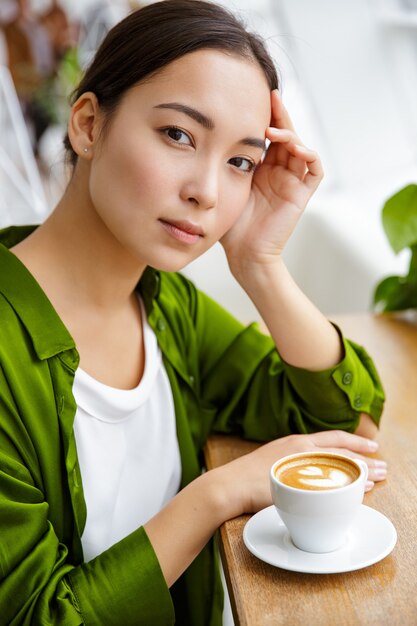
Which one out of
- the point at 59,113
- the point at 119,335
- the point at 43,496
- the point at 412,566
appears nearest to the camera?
the point at 412,566

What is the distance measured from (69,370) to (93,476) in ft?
0.52

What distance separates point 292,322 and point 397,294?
2.24ft

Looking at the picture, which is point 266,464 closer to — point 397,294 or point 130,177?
point 130,177

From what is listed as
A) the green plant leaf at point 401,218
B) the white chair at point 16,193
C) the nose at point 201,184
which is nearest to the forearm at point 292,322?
the nose at point 201,184

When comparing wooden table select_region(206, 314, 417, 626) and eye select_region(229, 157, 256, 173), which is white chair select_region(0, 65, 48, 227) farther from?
wooden table select_region(206, 314, 417, 626)

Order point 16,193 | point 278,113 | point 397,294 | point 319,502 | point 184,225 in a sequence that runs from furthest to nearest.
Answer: point 16,193, point 397,294, point 278,113, point 184,225, point 319,502

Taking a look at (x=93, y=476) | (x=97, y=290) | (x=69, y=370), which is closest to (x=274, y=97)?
(x=97, y=290)

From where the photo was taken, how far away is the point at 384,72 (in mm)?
3180

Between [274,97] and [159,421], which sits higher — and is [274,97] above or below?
above

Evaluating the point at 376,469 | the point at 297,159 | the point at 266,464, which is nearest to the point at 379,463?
the point at 376,469

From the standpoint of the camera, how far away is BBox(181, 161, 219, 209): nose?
1.07m

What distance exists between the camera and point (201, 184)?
107cm

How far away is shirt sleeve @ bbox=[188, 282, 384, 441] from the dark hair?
40cm

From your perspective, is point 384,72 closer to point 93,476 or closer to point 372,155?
point 372,155
